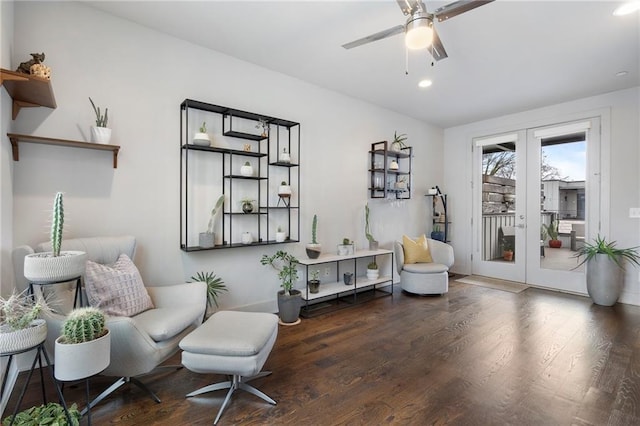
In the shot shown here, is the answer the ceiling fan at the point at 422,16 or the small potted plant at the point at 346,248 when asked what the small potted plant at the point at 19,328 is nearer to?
the ceiling fan at the point at 422,16

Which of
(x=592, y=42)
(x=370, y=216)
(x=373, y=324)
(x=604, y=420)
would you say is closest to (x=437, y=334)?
(x=373, y=324)

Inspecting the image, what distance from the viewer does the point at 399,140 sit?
4.87 metres

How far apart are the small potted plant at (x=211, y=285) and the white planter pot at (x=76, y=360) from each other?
1.40 metres

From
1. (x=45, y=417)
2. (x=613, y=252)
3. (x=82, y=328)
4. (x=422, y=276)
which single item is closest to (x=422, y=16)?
(x=82, y=328)

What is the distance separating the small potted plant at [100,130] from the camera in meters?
2.44

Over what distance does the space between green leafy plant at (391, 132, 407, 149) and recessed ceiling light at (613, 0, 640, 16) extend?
8.74 ft

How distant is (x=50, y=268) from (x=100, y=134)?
1269 millimetres

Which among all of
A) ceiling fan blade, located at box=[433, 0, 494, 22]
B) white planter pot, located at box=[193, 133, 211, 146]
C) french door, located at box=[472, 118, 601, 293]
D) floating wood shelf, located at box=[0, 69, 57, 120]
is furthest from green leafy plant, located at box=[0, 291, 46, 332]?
french door, located at box=[472, 118, 601, 293]

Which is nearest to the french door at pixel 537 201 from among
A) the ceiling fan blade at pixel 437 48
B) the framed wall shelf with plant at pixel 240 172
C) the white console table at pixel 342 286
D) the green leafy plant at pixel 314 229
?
the white console table at pixel 342 286

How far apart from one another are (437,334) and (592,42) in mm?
3144

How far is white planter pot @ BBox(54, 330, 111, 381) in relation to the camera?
148 cm

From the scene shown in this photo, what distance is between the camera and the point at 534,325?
10.7 feet

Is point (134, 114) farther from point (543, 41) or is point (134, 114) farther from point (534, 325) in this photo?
point (534, 325)

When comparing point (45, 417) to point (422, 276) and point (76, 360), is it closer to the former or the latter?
point (76, 360)
